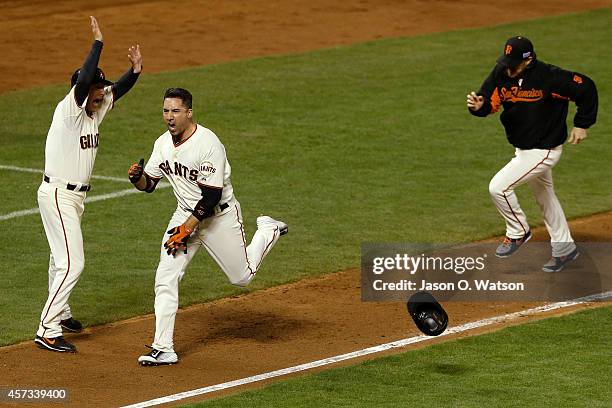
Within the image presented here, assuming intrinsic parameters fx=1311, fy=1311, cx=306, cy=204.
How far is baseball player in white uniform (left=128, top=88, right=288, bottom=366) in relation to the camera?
29.3 feet

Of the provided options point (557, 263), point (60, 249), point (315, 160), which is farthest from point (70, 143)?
point (315, 160)

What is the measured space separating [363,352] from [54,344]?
7.19 ft

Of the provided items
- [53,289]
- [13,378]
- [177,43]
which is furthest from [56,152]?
[177,43]

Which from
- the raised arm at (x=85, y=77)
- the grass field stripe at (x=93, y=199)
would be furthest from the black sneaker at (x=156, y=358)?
the grass field stripe at (x=93, y=199)

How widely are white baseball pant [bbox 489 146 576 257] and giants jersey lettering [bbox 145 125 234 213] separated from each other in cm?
299

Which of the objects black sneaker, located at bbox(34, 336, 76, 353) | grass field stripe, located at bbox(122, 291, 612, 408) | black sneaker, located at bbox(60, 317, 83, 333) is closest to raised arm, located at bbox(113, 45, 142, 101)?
black sneaker, located at bbox(60, 317, 83, 333)

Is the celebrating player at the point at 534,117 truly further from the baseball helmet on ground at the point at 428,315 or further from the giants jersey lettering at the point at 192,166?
the giants jersey lettering at the point at 192,166

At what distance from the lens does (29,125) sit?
16250mm

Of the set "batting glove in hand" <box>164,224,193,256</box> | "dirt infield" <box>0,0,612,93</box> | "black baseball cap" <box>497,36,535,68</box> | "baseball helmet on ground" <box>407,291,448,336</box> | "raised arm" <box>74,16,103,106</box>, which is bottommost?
"baseball helmet on ground" <box>407,291,448,336</box>

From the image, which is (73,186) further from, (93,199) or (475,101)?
(93,199)

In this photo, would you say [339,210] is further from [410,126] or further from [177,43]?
[177,43]

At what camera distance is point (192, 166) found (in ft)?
29.4

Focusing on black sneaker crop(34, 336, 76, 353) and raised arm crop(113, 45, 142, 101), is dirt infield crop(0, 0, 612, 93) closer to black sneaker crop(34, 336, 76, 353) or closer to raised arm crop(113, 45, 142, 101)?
raised arm crop(113, 45, 142, 101)

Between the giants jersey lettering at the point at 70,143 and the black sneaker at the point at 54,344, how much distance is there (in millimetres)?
1139
